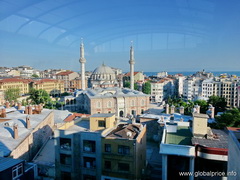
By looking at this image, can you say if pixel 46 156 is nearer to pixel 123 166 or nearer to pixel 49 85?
pixel 123 166

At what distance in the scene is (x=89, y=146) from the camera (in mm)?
8008

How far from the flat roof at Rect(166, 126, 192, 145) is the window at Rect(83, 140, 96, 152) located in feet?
9.48

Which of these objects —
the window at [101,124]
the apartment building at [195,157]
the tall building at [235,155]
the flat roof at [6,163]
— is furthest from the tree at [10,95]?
the tall building at [235,155]

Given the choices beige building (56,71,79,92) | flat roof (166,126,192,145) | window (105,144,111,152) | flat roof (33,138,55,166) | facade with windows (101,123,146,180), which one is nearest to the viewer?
flat roof (166,126,192,145)

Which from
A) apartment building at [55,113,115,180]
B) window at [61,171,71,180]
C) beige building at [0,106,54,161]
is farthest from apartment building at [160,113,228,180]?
beige building at [0,106,54,161]

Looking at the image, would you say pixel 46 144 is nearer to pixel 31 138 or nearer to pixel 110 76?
pixel 31 138

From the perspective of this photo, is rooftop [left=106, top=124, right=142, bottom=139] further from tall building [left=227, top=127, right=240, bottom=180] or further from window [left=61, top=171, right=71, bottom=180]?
tall building [left=227, top=127, right=240, bottom=180]

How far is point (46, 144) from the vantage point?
12.2 m

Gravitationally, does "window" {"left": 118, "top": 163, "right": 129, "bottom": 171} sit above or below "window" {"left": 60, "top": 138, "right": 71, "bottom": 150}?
below

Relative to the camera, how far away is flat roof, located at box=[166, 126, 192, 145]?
7.12m

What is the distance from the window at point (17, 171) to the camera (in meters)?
6.33

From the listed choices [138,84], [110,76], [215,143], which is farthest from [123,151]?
[138,84]

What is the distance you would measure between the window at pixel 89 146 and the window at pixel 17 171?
2.35 metres

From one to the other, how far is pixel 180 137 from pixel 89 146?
3574 millimetres
